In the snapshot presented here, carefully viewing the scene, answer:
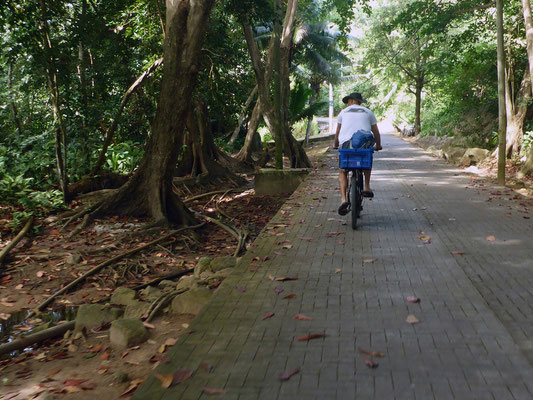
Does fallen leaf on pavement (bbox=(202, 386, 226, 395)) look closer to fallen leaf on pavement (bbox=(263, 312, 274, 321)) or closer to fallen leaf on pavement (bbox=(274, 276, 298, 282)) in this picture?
fallen leaf on pavement (bbox=(263, 312, 274, 321))

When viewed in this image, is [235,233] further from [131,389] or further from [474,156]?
[474,156]

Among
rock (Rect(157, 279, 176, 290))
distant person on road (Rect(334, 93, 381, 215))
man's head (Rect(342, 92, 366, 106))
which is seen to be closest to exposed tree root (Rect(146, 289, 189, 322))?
rock (Rect(157, 279, 176, 290))

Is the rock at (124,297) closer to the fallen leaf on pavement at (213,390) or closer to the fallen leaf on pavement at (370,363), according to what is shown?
the fallen leaf on pavement at (213,390)

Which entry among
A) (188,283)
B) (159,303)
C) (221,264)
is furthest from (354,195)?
(159,303)

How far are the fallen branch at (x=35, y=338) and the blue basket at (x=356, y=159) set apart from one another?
13.7 feet

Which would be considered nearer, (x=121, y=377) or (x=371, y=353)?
(x=371, y=353)

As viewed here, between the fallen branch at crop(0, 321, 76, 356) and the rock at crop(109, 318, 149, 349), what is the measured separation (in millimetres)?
1125

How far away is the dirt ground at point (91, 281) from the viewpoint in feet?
13.8

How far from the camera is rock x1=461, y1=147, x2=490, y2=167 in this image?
59.5 ft

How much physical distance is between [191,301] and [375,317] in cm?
202

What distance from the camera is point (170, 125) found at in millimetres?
9523

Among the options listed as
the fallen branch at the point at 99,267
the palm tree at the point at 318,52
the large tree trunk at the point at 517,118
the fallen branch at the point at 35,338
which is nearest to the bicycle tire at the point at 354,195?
the fallen branch at the point at 99,267

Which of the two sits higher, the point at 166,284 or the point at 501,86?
the point at 501,86

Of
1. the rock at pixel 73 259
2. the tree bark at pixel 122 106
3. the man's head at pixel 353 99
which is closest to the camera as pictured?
the man's head at pixel 353 99
